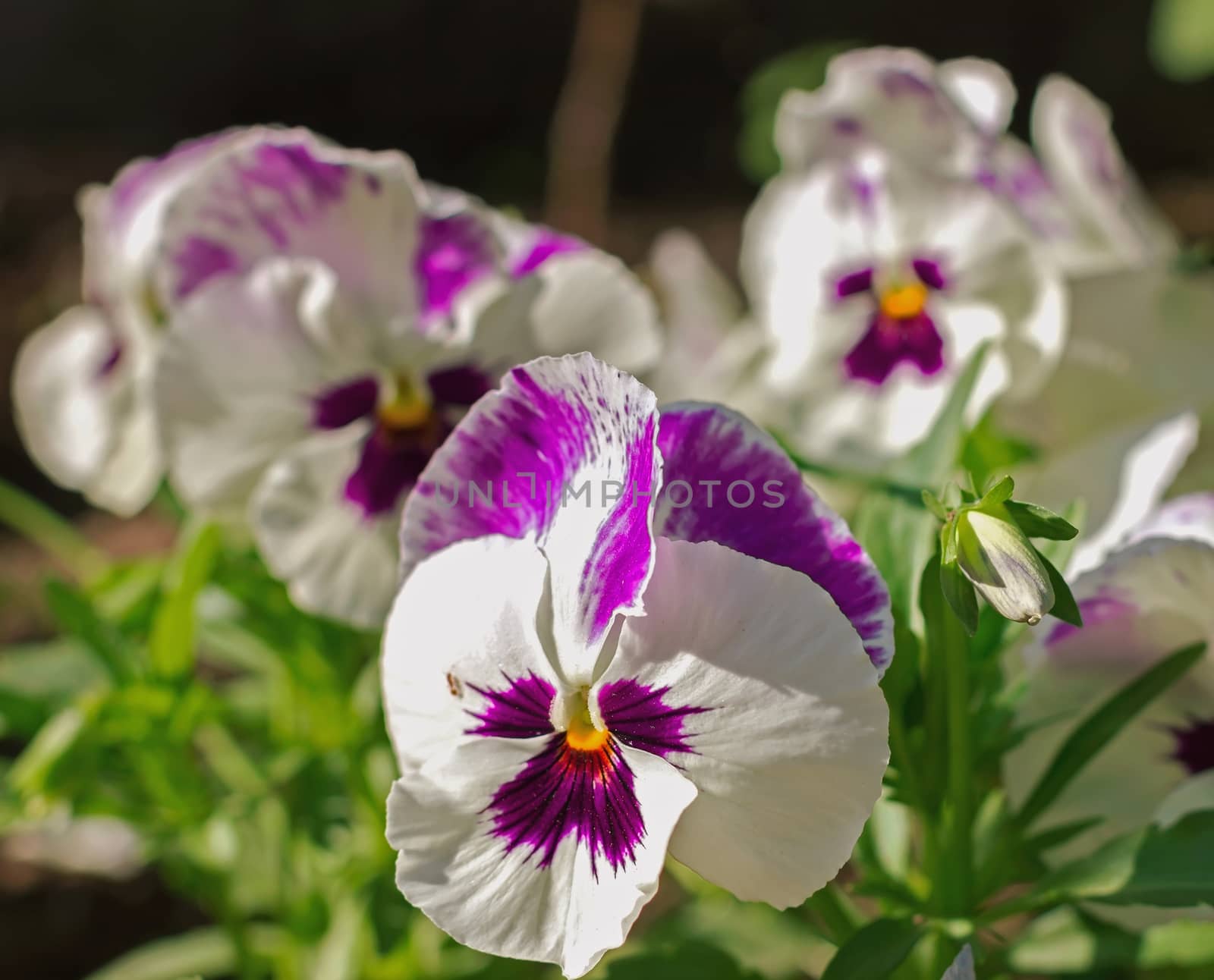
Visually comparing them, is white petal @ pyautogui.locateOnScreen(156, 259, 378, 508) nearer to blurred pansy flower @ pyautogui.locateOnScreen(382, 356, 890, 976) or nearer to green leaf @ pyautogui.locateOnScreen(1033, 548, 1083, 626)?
blurred pansy flower @ pyautogui.locateOnScreen(382, 356, 890, 976)

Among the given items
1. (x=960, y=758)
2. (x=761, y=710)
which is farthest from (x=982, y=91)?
(x=761, y=710)

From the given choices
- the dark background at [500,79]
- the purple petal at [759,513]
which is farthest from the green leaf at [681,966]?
the dark background at [500,79]

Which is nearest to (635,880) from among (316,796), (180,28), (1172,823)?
(1172,823)

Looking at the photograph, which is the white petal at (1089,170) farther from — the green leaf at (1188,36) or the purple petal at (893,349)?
the green leaf at (1188,36)

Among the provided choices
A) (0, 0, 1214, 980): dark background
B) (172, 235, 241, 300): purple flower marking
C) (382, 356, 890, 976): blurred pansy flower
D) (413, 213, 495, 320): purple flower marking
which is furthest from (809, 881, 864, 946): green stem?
(0, 0, 1214, 980): dark background

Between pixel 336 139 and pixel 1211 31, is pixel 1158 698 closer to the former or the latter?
pixel 1211 31

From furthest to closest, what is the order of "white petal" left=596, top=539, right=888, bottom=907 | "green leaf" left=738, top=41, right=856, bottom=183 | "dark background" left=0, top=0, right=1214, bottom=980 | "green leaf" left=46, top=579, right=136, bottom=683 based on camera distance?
"dark background" left=0, top=0, right=1214, bottom=980, "green leaf" left=738, top=41, right=856, bottom=183, "green leaf" left=46, top=579, right=136, bottom=683, "white petal" left=596, top=539, right=888, bottom=907

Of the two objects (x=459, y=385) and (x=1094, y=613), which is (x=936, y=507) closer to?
(x=1094, y=613)
